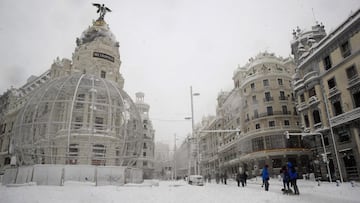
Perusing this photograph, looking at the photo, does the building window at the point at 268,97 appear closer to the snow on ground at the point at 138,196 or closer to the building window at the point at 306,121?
the building window at the point at 306,121

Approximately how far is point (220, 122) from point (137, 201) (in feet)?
185

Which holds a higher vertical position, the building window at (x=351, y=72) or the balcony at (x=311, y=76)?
the balcony at (x=311, y=76)

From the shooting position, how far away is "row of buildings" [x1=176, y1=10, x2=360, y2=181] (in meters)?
25.9

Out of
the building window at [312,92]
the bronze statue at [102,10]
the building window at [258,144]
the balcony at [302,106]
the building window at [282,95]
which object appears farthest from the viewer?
the building window at [282,95]

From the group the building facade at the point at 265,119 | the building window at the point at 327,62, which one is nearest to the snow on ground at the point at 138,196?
the building window at the point at 327,62

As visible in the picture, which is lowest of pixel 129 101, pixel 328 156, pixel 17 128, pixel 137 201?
pixel 137 201

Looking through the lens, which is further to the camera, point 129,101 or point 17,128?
point 129,101

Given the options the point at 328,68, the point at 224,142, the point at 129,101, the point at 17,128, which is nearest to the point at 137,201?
the point at 129,101

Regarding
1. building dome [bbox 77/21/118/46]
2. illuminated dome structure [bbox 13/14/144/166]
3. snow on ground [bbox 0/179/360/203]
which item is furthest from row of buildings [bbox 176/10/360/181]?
building dome [bbox 77/21/118/46]

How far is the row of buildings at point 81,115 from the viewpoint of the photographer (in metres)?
18.8

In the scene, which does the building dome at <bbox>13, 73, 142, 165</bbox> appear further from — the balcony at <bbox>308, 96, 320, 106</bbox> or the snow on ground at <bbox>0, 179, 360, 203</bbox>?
the balcony at <bbox>308, 96, 320, 106</bbox>

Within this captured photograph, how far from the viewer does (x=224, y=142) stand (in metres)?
61.9

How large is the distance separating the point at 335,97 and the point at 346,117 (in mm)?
3153

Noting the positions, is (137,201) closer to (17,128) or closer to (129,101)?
(129,101)
